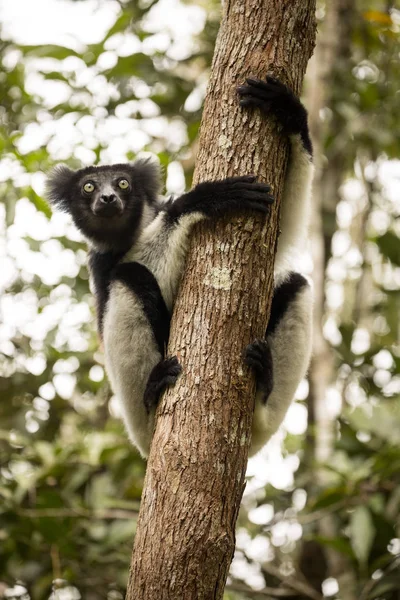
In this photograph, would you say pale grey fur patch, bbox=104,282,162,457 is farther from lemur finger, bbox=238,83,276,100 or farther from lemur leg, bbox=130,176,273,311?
lemur finger, bbox=238,83,276,100

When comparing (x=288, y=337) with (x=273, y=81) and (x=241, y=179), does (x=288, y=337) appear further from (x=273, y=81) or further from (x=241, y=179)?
(x=273, y=81)

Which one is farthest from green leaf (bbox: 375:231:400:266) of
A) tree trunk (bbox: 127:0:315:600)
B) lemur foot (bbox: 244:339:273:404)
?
tree trunk (bbox: 127:0:315:600)

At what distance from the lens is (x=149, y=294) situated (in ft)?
10.5

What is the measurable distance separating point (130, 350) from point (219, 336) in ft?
3.23

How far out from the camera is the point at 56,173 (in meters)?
4.02

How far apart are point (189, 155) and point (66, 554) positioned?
3112mm

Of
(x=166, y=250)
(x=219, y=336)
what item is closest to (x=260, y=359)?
(x=219, y=336)

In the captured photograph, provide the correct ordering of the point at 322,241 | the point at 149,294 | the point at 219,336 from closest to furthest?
the point at 219,336 < the point at 149,294 < the point at 322,241

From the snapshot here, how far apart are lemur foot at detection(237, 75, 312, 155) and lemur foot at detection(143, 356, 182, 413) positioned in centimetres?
96

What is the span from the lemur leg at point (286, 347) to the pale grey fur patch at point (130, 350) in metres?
0.56

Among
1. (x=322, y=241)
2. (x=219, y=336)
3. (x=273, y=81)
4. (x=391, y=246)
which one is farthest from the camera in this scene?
(x=322, y=241)

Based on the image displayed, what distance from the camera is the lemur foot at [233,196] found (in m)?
2.36

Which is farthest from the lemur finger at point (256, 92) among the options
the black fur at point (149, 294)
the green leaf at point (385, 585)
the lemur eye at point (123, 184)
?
the green leaf at point (385, 585)

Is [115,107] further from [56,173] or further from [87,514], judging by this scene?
[87,514]
